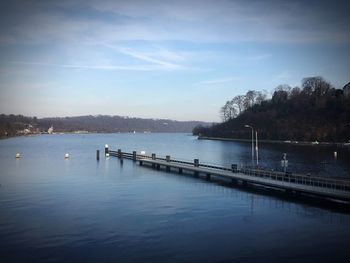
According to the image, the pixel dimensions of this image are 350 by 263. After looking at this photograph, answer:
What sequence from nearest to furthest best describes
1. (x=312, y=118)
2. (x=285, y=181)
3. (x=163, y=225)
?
(x=163, y=225) < (x=285, y=181) < (x=312, y=118)

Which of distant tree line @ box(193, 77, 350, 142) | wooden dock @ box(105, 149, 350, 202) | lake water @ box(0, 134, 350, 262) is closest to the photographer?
lake water @ box(0, 134, 350, 262)

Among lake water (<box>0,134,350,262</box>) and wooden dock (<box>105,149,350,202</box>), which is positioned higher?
wooden dock (<box>105,149,350,202</box>)

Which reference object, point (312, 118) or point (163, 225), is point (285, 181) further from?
point (312, 118)

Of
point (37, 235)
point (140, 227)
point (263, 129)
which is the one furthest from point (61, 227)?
point (263, 129)

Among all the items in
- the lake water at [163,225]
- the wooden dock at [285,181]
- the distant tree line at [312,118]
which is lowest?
the lake water at [163,225]

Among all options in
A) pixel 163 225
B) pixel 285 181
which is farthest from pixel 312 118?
pixel 163 225

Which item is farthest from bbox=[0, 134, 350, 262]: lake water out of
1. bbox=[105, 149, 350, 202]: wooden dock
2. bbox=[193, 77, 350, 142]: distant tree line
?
bbox=[193, 77, 350, 142]: distant tree line

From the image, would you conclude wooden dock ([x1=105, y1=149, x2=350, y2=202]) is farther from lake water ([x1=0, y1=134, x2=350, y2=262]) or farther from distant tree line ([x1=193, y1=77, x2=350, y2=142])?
distant tree line ([x1=193, y1=77, x2=350, y2=142])

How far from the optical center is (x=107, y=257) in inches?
896

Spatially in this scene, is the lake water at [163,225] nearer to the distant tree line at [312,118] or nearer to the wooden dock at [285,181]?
the wooden dock at [285,181]

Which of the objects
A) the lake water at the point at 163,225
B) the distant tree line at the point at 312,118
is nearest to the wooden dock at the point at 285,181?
the lake water at the point at 163,225

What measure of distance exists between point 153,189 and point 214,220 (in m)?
16.6

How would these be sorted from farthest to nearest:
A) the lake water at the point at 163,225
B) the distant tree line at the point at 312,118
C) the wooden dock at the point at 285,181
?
the distant tree line at the point at 312,118 < the wooden dock at the point at 285,181 < the lake water at the point at 163,225

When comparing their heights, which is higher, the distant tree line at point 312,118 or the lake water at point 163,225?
the distant tree line at point 312,118
